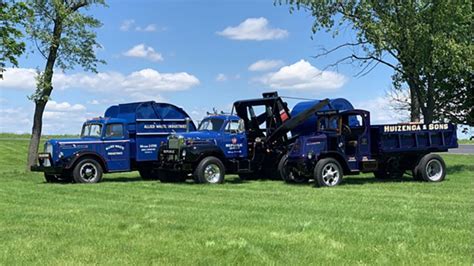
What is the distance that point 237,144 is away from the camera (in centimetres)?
1900

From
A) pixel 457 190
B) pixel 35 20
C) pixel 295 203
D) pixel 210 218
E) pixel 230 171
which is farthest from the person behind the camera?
pixel 35 20

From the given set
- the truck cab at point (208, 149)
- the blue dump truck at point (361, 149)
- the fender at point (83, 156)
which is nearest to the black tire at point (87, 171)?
the fender at point (83, 156)

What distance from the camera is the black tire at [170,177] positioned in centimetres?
1897

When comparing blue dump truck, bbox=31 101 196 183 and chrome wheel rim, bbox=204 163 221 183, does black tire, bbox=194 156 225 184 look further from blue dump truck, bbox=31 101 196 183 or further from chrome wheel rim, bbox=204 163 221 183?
blue dump truck, bbox=31 101 196 183

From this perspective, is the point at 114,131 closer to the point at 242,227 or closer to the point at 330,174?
the point at 330,174

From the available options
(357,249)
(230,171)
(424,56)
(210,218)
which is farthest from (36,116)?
(357,249)

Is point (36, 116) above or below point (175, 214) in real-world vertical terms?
above

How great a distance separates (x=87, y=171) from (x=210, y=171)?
4.46 meters

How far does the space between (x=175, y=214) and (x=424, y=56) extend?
13.8 metres

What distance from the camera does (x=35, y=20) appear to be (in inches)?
973

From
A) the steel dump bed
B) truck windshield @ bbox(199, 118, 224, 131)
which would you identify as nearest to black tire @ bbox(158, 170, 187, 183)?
truck windshield @ bbox(199, 118, 224, 131)

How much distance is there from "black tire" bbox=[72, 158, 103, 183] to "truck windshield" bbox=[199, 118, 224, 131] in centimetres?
375

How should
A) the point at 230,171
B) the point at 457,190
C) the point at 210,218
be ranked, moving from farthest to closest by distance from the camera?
the point at 230,171, the point at 457,190, the point at 210,218

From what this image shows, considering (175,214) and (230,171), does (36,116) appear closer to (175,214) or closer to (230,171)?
(230,171)
